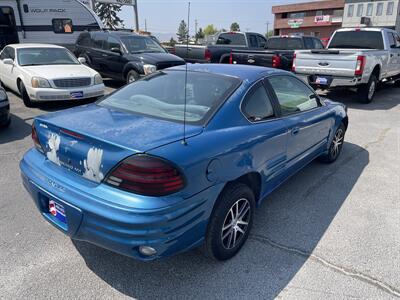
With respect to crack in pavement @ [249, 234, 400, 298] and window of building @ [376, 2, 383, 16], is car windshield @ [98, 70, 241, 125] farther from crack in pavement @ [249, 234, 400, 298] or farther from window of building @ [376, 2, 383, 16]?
window of building @ [376, 2, 383, 16]

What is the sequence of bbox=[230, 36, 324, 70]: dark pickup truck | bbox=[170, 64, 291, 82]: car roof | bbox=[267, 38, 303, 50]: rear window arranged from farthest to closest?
1. bbox=[267, 38, 303, 50]: rear window
2. bbox=[230, 36, 324, 70]: dark pickup truck
3. bbox=[170, 64, 291, 82]: car roof

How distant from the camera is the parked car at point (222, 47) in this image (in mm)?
12094

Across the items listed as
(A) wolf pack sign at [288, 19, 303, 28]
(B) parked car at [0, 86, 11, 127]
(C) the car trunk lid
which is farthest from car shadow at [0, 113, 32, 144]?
(A) wolf pack sign at [288, 19, 303, 28]

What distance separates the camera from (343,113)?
497 centimetres

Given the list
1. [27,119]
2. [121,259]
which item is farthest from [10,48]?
[121,259]

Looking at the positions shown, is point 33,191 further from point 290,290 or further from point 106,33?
point 106,33

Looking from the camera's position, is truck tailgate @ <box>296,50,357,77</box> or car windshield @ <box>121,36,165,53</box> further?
car windshield @ <box>121,36,165,53</box>

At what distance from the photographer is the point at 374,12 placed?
53.4 m

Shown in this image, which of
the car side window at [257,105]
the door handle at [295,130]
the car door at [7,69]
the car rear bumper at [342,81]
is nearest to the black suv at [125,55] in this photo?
the car door at [7,69]

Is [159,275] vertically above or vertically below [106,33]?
below

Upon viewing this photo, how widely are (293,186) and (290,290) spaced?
191 cm

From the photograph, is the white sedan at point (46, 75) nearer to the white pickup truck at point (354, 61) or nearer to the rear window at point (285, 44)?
the white pickup truck at point (354, 61)

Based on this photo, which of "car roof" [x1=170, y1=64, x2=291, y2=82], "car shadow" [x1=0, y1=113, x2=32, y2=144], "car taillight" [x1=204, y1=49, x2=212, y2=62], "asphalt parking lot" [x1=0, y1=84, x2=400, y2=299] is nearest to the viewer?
"asphalt parking lot" [x1=0, y1=84, x2=400, y2=299]

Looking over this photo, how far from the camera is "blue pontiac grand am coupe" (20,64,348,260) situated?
2141 millimetres
